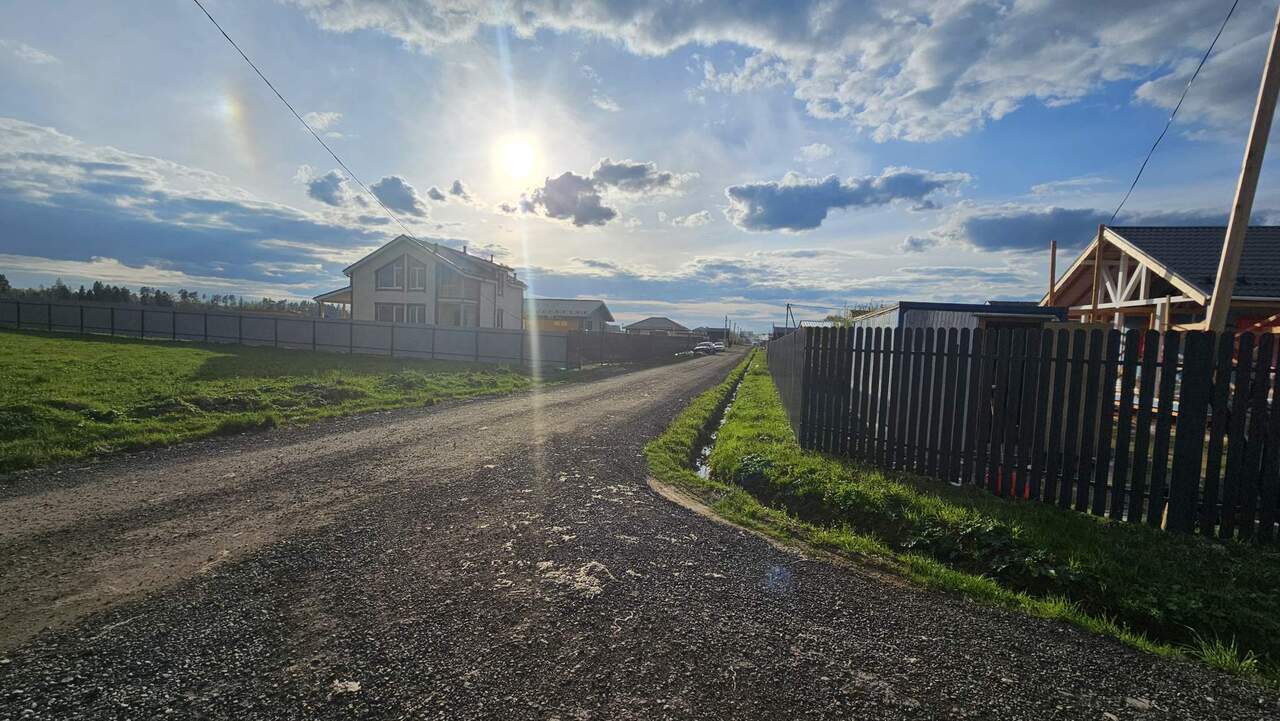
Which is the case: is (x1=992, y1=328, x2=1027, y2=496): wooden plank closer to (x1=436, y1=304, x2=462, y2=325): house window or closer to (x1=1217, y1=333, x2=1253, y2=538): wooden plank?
(x1=1217, y1=333, x2=1253, y2=538): wooden plank

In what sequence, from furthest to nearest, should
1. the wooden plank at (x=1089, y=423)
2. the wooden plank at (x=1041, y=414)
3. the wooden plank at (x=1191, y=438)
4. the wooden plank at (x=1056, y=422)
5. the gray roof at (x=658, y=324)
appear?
the gray roof at (x=658, y=324) < the wooden plank at (x=1041, y=414) < the wooden plank at (x=1056, y=422) < the wooden plank at (x=1089, y=423) < the wooden plank at (x=1191, y=438)

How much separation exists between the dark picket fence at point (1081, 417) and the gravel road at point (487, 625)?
2.83m

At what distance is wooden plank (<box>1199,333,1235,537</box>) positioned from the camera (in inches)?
192

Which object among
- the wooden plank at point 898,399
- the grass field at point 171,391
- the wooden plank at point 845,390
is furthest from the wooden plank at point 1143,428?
the grass field at point 171,391

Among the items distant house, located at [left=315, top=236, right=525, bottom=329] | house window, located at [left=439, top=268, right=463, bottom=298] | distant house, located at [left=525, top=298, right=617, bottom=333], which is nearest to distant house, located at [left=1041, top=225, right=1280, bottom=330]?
distant house, located at [left=315, top=236, right=525, bottom=329]

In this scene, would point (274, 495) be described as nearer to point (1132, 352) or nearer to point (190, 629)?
point (190, 629)

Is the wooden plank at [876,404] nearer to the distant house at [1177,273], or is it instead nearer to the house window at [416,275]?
the distant house at [1177,273]

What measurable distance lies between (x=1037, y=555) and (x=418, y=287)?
3591 cm

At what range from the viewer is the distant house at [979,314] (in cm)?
1130

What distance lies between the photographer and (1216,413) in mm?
4938

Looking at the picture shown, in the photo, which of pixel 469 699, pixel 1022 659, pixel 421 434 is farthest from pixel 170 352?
pixel 1022 659

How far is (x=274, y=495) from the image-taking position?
19.2 feet

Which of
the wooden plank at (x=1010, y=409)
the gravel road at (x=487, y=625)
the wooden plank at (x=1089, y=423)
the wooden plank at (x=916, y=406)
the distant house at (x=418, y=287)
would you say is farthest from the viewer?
the distant house at (x=418, y=287)

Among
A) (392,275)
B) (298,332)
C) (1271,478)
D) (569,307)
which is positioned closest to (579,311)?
(569,307)
